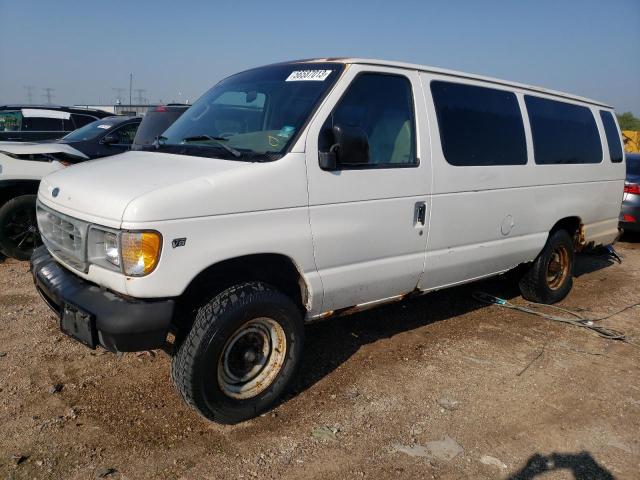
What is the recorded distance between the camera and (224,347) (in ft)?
9.71

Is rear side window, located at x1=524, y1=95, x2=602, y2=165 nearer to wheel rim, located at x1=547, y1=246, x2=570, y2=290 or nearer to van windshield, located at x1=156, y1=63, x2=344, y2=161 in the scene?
wheel rim, located at x1=547, y1=246, x2=570, y2=290

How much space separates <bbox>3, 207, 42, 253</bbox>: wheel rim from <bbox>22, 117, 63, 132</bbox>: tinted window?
169 inches

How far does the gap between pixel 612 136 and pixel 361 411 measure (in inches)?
183

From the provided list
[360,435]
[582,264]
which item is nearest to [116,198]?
[360,435]

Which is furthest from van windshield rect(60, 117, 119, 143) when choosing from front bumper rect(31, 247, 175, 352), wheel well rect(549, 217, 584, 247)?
wheel well rect(549, 217, 584, 247)

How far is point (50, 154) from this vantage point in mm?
6387

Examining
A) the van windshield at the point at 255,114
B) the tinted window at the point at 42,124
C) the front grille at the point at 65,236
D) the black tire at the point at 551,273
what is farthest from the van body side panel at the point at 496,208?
the tinted window at the point at 42,124

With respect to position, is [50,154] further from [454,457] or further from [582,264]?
[582,264]

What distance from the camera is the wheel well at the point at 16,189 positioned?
620 centimetres

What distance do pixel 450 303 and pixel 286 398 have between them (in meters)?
2.61

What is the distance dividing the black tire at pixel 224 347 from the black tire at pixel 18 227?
4.36 m

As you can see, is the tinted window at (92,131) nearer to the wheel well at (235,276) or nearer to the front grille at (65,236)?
the front grille at (65,236)

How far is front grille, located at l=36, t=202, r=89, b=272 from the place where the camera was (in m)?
2.83

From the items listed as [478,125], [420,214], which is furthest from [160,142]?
[478,125]
